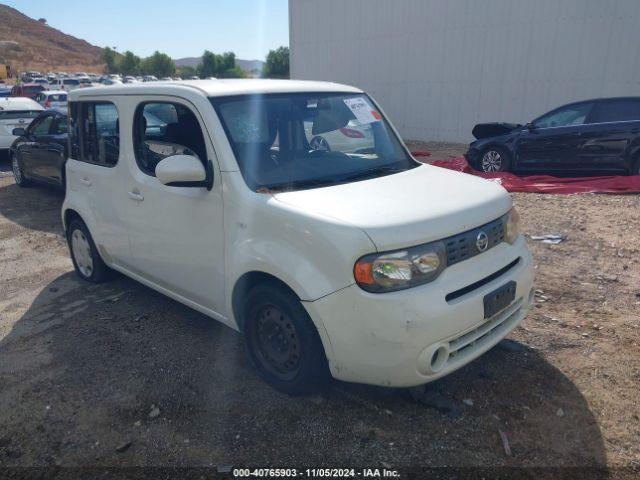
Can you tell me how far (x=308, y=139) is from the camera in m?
3.79

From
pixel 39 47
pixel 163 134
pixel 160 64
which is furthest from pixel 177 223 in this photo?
pixel 39 47

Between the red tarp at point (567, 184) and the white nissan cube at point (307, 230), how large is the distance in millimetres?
5641

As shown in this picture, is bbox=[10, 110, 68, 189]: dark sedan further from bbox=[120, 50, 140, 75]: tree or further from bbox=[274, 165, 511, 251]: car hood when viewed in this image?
bbox=[120, 50, 140, 75]: tree

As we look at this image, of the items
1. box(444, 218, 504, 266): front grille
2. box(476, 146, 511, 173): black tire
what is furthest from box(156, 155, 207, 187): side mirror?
box(476, 146, 511, 173): black tire

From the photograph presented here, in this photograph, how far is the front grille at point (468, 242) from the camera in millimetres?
2836

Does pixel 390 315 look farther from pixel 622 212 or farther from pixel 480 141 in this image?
pixel 480 141

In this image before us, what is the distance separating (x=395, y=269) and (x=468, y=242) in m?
0.53

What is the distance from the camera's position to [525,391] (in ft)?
10.7

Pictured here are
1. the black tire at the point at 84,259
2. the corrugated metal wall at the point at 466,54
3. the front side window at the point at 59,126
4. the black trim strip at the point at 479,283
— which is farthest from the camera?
the corrugated metal wall at the point at 466,54

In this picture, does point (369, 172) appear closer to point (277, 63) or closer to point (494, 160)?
point (494, 160)

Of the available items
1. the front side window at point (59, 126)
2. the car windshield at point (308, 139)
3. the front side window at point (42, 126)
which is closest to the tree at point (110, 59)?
the front side window at point (42, 126)

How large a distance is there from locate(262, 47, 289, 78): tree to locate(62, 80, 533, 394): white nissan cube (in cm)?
4652

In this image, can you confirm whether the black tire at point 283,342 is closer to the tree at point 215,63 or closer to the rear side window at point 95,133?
the rear side window at point 95,133

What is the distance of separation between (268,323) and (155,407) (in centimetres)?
90
